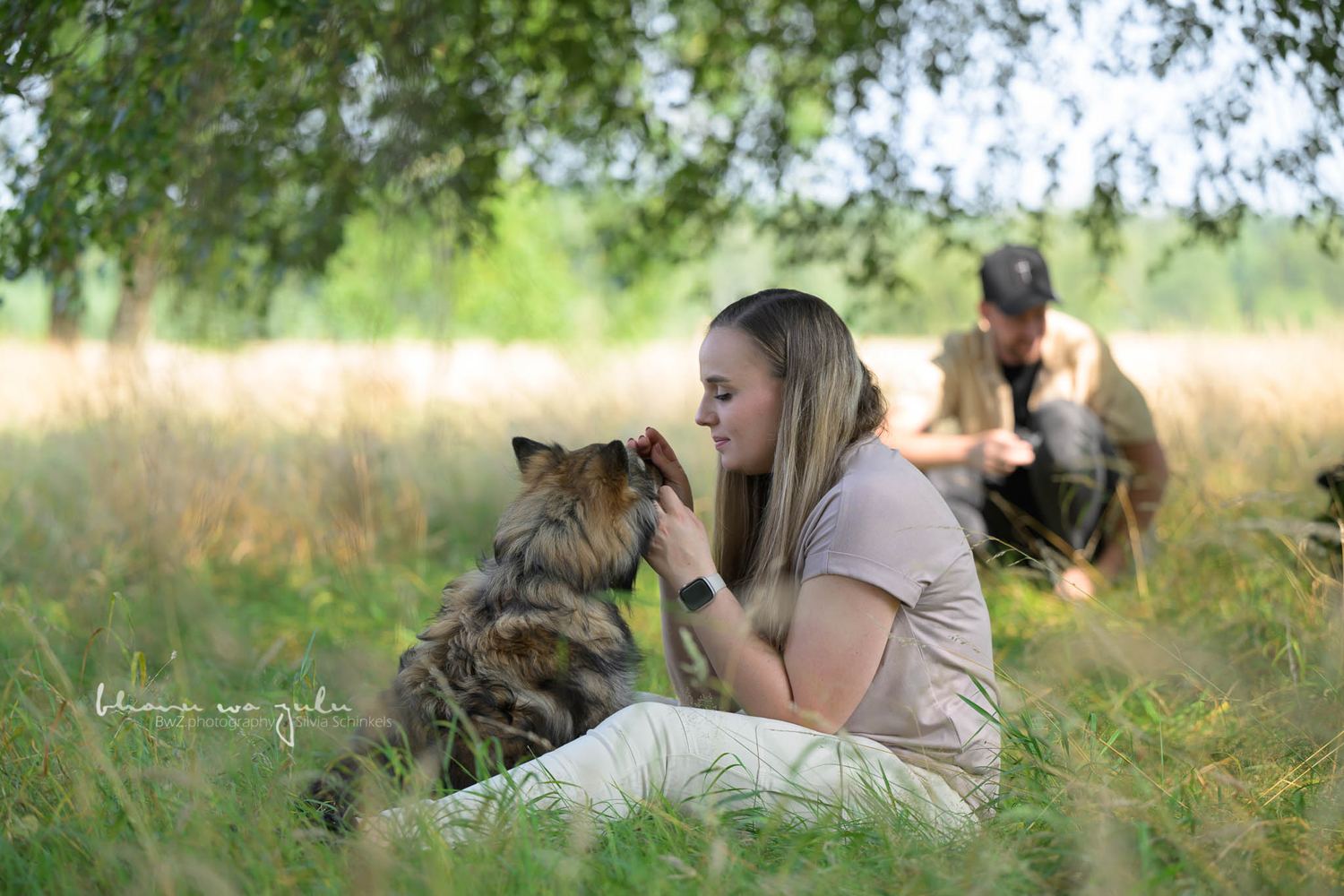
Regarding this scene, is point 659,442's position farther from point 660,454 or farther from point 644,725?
point 644,725

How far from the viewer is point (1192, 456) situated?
6070 millimetres

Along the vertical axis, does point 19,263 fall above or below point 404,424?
above

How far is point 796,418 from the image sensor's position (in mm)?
2674

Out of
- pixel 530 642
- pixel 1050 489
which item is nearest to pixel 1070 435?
pixel 1050 489

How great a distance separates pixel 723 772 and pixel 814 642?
1.28 ft

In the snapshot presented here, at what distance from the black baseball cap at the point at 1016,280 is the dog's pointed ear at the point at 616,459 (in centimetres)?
322

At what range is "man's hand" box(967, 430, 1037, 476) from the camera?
15.3 feet

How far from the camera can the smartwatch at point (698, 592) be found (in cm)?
254

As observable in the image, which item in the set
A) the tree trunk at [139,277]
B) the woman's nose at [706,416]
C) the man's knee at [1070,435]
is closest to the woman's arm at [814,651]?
the woman's nose at [706,416]

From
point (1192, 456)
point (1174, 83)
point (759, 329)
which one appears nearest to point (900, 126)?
point (1174, 83)

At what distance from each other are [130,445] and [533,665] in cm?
420

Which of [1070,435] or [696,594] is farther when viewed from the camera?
[1070,435]

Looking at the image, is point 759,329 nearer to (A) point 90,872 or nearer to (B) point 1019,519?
(A) point 90,872
